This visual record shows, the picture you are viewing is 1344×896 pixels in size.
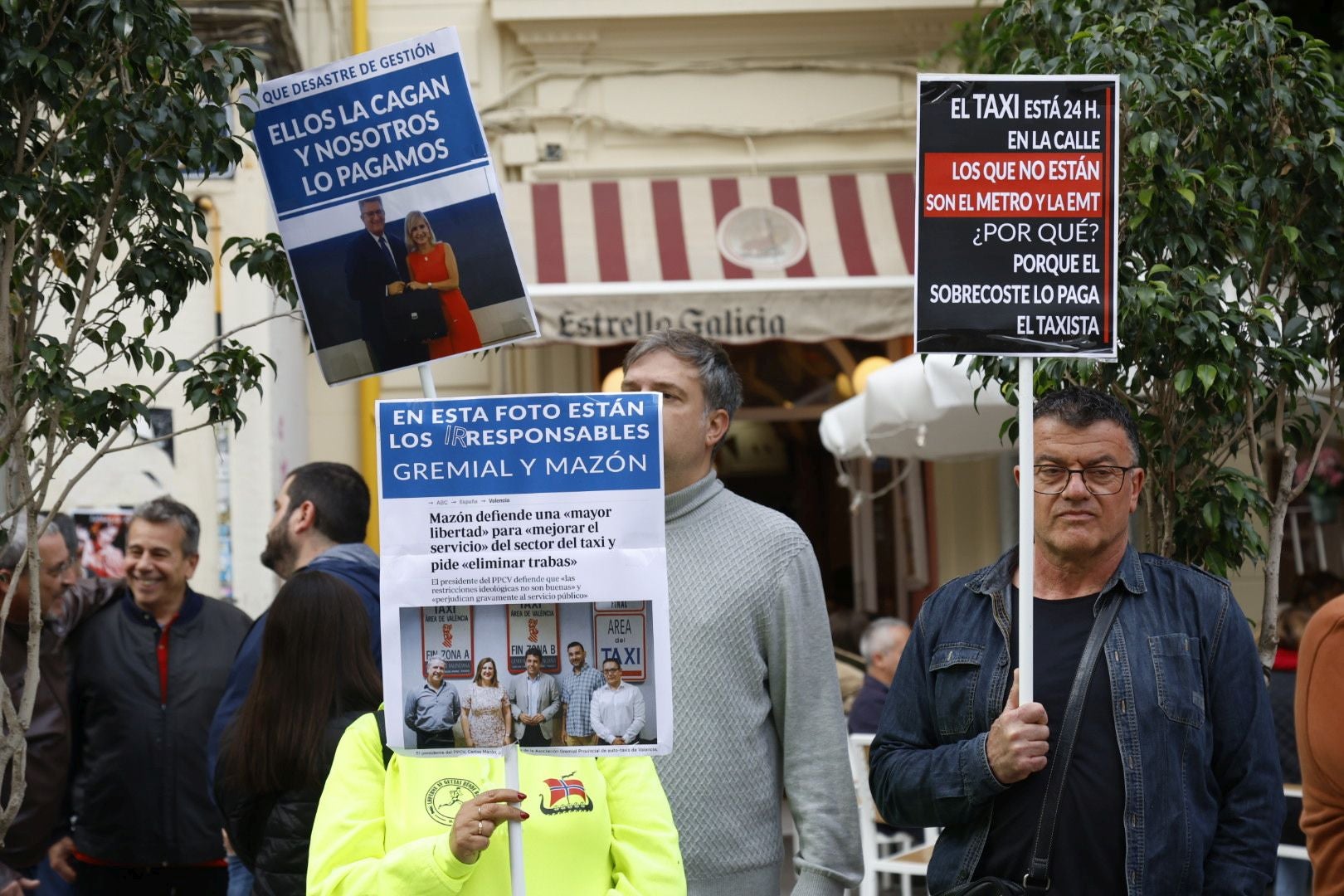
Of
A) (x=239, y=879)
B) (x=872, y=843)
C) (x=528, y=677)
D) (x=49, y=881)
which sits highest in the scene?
(x=528, y=677)

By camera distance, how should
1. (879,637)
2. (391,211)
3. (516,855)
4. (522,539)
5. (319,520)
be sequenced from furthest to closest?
(879,637) → (319,520) → (391,211) → (522,539) → (516,855)

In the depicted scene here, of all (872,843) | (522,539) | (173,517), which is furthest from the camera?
(872,843)

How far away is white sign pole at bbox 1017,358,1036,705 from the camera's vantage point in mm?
3072

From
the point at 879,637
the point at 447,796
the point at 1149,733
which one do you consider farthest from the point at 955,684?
the point at 879,637

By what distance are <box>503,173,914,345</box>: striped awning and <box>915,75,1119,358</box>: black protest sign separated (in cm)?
518

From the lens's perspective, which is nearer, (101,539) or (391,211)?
(391,211)

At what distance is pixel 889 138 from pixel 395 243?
24.5 ft

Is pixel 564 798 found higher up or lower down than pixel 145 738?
higher up

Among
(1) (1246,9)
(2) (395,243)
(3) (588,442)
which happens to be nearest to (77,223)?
(2) (395,243)

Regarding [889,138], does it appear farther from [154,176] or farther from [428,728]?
[428,728]

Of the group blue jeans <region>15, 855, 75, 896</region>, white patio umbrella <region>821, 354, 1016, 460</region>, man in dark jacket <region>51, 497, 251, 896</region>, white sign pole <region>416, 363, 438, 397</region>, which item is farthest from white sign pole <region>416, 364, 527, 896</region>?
white patio umbrella <region>821, 354, 1016, 460</region>

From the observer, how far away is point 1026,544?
3129 mm

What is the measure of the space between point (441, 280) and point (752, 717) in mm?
1114

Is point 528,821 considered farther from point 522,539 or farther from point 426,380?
point 426,380
